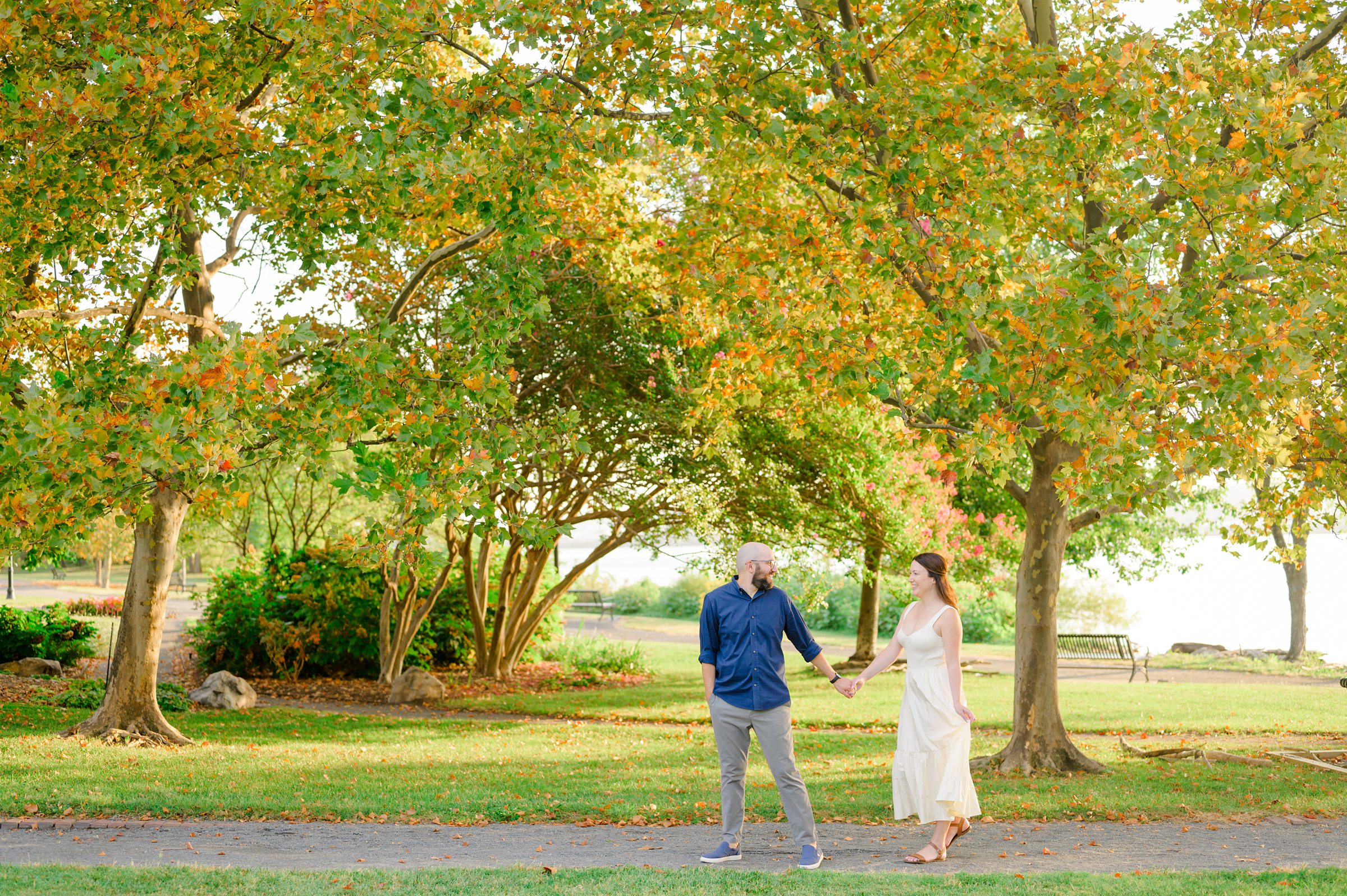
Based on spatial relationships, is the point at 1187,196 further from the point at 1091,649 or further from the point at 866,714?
the point at 1091,649

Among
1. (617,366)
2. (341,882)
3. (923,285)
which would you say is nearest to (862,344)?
(923,285)

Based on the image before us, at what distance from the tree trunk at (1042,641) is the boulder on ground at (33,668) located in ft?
49.4

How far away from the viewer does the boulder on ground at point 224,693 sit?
573 inches

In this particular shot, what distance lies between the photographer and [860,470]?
17.1 meters

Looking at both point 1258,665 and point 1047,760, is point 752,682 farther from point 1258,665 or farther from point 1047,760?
point 1258,665

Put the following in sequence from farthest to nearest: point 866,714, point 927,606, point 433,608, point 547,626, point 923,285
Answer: point 547,626
point 433,608
point 866,714
point 923,285
point 927,606

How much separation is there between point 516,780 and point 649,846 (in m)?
3.03

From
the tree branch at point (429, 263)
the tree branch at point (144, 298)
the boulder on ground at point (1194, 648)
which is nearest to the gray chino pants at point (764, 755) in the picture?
the tree branch at point (429, 263)

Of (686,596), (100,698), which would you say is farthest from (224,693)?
(686,596)

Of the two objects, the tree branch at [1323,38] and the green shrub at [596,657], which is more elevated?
the tree branch at [1323,38]

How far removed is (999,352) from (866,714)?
8.82 metres

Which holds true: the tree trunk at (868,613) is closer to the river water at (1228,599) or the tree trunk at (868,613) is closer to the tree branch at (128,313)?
the river water at (1228,599)

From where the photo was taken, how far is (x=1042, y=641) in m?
10.1

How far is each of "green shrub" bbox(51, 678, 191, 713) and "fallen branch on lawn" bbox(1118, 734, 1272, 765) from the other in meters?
11.7
